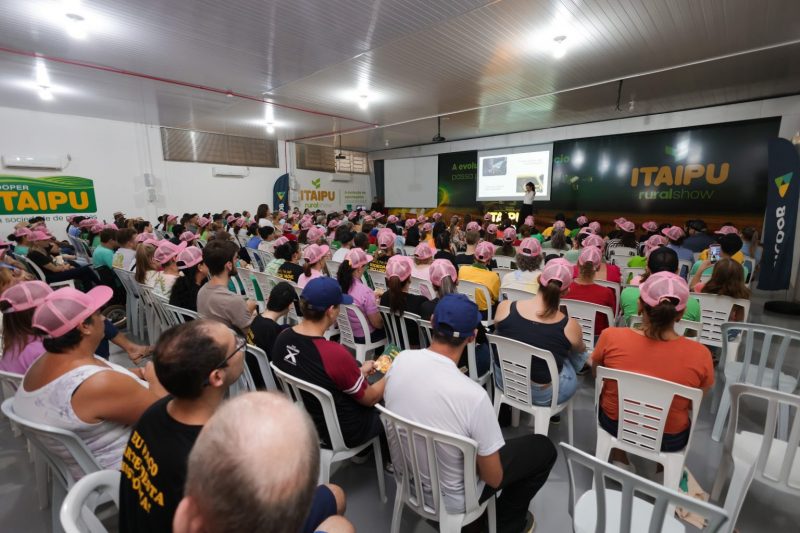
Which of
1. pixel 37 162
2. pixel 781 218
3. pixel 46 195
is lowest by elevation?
pixel 781 218

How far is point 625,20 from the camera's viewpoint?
13.8 ft

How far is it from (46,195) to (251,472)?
11452 mm

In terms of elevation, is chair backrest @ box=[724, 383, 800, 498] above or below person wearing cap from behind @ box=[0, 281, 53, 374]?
below

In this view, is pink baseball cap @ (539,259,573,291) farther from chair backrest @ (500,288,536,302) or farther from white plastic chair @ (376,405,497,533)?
white plastic chair @ (376,405,497,533)

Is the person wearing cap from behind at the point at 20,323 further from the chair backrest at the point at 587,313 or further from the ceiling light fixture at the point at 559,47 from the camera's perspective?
the ceiling light fixture at the point at 559,47

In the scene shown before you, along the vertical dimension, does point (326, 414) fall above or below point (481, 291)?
below

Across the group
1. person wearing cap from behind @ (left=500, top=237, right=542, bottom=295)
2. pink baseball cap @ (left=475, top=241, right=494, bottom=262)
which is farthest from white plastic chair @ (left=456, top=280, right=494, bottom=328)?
pink baseball cap @ (left=475, top=241, right=494, bottom=262)

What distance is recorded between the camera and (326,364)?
5.72 feet

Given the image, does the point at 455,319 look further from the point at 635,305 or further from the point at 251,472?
the point at 635,305

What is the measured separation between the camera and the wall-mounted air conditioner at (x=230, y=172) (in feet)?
36.9

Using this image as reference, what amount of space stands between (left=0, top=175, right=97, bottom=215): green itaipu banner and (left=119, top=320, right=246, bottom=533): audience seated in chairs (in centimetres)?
1053

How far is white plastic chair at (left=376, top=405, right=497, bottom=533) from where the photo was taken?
4.46 feet

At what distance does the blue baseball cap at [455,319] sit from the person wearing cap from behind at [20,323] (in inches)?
77.5

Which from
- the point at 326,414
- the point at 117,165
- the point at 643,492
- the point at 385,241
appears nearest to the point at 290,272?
the point at 385,241
